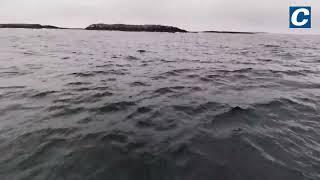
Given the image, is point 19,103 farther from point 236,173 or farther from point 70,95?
point 236,173

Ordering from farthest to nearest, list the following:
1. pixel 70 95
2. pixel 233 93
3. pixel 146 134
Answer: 1. pixel 233 93
2. pixel 70 95
3. pixel 146 134

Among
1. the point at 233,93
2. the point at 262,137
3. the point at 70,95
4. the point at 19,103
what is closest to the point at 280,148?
the point at 262,137

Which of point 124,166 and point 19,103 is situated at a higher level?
point 19,103

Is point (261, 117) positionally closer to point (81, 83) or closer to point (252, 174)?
point (252, 174)

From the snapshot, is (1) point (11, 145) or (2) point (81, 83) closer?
(1) point (11, 145)

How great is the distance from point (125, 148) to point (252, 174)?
7.15ft

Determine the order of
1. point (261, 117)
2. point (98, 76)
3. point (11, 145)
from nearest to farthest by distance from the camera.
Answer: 1. point (11, 145)
2. point (261, 117)
3. point (98, 76)

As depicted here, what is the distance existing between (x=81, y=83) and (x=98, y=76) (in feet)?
4.37

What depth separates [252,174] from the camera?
340 cm

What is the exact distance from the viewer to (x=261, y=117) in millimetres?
5422

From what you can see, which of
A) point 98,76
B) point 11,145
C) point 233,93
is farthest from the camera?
point 98,76

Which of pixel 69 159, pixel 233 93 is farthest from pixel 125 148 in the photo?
pixel 233 93

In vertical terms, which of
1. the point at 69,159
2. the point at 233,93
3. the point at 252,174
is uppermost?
the point at 233,93

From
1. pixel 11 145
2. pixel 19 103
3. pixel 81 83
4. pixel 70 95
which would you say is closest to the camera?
pixel 11 145
